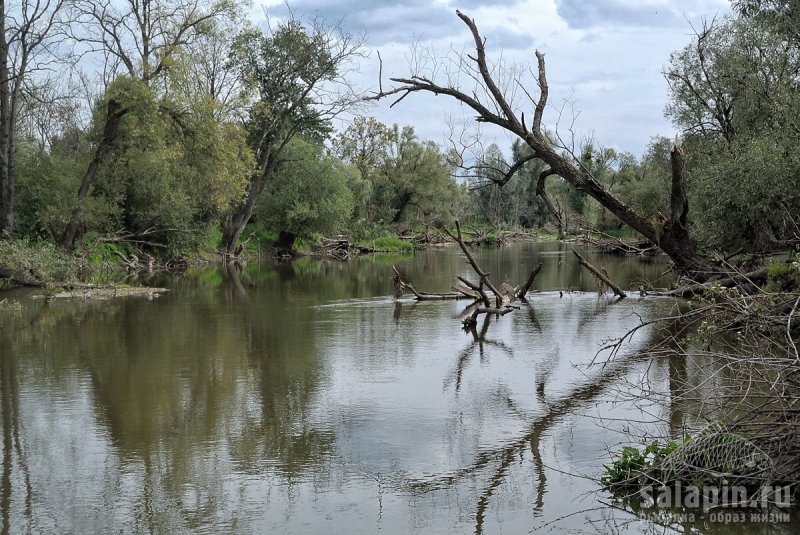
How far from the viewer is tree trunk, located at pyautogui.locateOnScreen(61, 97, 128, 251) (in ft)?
99.9

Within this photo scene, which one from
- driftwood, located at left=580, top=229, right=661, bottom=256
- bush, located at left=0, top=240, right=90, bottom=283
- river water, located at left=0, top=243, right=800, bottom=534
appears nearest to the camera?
river water, located at left=0, top=243, right=800, bottom=534

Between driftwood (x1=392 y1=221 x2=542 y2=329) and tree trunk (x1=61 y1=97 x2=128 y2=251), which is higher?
tree trunk (x1=61 y1=97 x2=128 y2=251)

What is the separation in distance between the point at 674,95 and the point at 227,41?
2648cm

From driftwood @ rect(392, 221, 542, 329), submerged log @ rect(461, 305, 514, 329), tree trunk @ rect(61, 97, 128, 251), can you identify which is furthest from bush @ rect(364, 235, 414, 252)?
submerged log @ rect(461, 305, 514, 329)

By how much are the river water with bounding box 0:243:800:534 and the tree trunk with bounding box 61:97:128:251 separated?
482 inches

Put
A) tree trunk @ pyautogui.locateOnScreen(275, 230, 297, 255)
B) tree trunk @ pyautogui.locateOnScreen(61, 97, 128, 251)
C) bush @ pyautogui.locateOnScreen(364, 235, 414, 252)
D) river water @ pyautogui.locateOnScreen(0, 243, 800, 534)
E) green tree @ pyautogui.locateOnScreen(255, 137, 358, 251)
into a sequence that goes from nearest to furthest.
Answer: river water @ pyautogui.locateOnScreen(0, 243, 800, 534) → tree trunk @ pyautogui.locateOnScreen(61, 97, 128, 251) → green tree @ pyautogui.locateOnScreen(255, 137, 358, 251) → tree trunk @ pyautogui.locateOnScreen(275, 230, 297, 255) → bush @ pyautogui.locateOnScreen(364, 235, 414, 252)

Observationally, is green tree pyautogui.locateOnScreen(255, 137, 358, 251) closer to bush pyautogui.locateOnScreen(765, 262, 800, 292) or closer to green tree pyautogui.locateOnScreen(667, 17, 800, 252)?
green tree pyautogui.locateOnScreen(667, 17, 800, 252)

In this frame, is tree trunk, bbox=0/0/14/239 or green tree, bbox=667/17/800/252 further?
tree trunk, bbox=0/0/14/239

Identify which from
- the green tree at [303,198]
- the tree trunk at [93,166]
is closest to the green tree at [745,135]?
the tree trunk at [93,166]

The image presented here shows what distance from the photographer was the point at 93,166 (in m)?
30.9

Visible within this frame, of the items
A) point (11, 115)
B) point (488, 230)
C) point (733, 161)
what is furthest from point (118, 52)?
point (488, 230)

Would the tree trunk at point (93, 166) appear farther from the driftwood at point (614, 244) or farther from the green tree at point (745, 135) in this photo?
the green tree at point (745, 135)

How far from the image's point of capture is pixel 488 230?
7375cm

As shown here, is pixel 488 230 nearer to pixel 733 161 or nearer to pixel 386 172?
pixel 386 172
